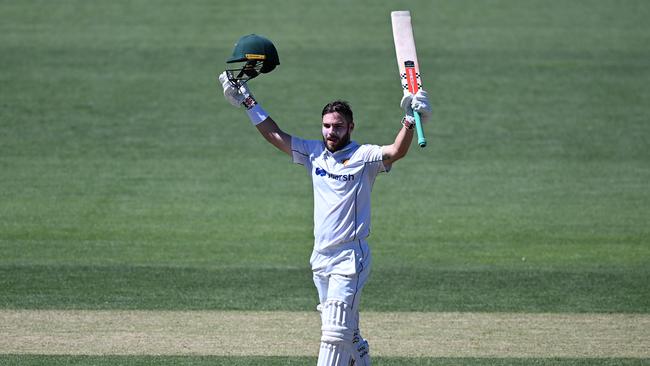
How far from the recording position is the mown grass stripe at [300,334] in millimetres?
8039

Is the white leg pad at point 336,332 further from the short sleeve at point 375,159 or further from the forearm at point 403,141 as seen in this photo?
the forearm at point 403,141

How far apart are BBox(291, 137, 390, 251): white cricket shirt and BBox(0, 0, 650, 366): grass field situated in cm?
162

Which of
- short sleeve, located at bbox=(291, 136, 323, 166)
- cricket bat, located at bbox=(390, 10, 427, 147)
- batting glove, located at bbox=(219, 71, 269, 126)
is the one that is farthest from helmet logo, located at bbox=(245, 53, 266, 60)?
cricket bat, located at bbox=(390, 10, 427, 147)

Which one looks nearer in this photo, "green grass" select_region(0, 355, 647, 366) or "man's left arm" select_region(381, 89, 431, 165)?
"man's left arm" select_region(381, 89, 431, 165)

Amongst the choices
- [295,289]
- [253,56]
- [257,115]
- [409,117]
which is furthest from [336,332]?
[295,289]

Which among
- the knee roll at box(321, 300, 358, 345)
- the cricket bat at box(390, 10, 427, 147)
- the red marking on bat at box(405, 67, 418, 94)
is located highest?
the cricket bat at box(390, 10, 427, 147)

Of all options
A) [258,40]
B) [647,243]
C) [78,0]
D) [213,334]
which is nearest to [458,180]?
[647,243]

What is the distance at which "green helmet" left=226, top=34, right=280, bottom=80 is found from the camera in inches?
271

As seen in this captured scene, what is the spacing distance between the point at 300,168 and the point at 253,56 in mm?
9369

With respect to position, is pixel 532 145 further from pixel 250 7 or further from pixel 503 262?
pixel 250 7

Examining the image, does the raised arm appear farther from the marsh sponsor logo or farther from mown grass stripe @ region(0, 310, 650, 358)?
mown grass stripe @ region(0, 310, 650, 358)

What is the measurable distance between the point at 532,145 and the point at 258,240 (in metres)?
5.98

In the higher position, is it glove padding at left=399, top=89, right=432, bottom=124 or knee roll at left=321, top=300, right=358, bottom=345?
glove padding at left=399, top=89, right=432, bottom=124

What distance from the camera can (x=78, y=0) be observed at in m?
23.9
